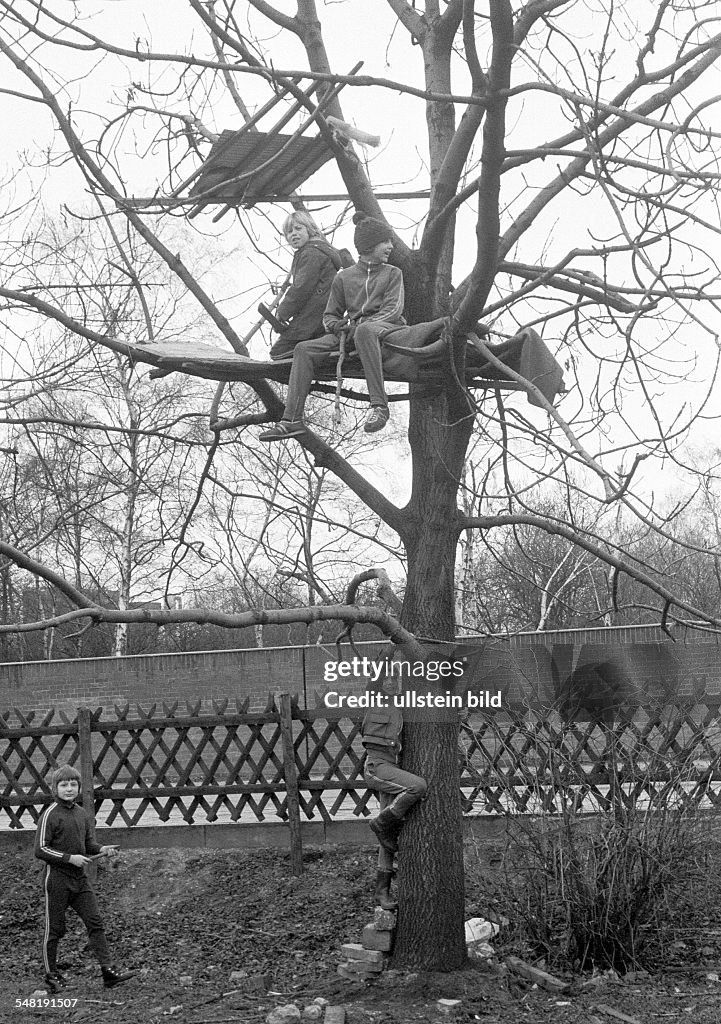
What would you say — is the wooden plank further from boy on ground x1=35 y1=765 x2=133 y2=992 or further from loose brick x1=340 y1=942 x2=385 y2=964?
boy on ground x1=35 y1=765 x2=133 y2=992

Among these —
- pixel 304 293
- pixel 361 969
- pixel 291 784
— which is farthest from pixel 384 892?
pixel 304 293

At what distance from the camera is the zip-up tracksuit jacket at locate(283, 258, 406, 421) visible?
5.33 meters

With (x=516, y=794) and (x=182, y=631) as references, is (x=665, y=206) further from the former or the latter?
(x=182, y=631)

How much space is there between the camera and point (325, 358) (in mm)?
5609

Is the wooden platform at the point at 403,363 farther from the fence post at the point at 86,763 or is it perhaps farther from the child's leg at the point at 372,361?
the fence post at the point at 86,763

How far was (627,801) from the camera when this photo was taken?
5578mm

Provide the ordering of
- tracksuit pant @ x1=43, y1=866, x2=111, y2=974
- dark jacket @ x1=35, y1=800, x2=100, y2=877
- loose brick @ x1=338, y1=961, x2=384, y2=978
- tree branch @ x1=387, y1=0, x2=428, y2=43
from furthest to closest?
1. dark jacket @ x1=35, y1=800, x2=100, y2=877
2. tracksuit pant @ x1=43, y1=866, x2=111, y2=974
3. tree branch @ x1=387, y1=0, x2=428, y2=43
4. loose brick @ x1=338, y1=961, x2=384, y2=978

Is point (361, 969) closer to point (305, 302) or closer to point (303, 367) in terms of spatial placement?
point (303, 367)

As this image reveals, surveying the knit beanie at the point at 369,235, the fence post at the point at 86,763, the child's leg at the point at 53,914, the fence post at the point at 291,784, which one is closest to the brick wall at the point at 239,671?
the fence post at the point at 291,784

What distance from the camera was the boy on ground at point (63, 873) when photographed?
20.6ft

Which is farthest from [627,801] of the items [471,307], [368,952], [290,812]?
[290,812]

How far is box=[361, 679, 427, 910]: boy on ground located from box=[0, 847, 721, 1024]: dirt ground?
71 cm

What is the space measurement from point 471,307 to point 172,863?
18.0 feet
